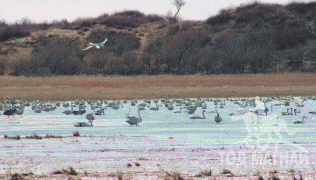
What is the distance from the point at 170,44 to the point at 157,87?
10655 mm

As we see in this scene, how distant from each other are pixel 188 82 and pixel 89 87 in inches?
226

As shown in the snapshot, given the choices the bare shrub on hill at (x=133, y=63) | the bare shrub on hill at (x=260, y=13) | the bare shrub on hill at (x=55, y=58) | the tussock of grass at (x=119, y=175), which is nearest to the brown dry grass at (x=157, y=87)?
the bare shrub on hill at (x=133, y=63)

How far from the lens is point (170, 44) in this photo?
33656 millimetres

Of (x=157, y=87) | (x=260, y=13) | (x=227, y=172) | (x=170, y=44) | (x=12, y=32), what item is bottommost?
(x=227, y=172)

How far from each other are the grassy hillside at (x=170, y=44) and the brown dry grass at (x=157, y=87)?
3.88m

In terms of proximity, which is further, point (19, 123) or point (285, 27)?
point (285, 27)

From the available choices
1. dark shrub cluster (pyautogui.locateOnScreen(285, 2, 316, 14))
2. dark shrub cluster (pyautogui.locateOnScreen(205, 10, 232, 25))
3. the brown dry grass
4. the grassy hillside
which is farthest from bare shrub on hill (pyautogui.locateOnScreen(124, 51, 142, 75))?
dark shrub cluster (pyautogui.locateOnScreen(285, 2, 316, 14))

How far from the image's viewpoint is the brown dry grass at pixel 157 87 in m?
21.1

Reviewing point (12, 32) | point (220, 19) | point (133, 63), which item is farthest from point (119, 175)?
point (12, 32)

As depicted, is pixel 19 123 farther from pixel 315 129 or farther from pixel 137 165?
pixel 315 129

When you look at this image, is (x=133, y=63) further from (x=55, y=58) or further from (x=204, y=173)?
(x=204, y=173)

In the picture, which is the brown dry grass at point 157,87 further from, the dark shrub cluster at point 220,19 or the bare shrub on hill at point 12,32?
the bare shrub on hill at point 12,32

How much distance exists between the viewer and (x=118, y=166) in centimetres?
626

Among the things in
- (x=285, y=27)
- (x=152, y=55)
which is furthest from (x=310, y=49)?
(x=152, y=55)
